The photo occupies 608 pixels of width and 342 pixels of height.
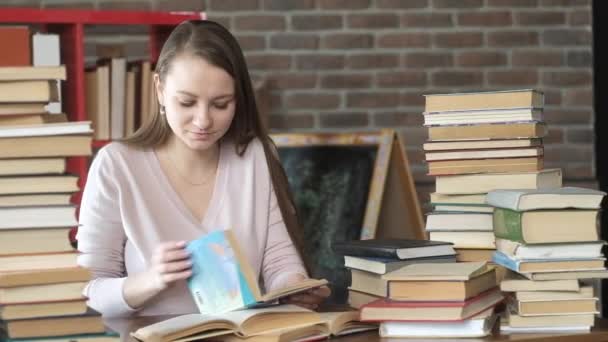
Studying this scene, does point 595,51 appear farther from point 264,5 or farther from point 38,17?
point 38,17

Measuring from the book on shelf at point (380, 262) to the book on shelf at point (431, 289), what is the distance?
0.35 ft

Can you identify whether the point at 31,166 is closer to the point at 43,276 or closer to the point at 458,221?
the point at 43,276

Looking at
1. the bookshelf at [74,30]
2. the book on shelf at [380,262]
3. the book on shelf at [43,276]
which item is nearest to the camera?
the book on shelf at [43,276]

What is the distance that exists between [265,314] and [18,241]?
1.45ft

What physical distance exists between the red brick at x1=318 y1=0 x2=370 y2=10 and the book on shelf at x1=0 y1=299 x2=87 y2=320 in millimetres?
2616

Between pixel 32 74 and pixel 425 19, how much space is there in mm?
2639

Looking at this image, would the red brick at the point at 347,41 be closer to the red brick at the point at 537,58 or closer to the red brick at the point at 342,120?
the red brick at the point at 342,120

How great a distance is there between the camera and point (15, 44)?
313 centimetres

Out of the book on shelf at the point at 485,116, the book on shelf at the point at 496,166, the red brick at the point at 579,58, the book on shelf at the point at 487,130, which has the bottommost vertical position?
the book on shelf at the point at 496,166

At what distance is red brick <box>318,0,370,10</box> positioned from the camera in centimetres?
390

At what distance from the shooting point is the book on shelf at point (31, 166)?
1451 mm

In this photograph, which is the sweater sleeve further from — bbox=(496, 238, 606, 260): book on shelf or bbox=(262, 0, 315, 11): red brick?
bbox=(262, 0, 315, 11): red brick

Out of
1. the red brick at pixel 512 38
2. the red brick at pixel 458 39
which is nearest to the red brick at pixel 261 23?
the red brick at pixel 458 39

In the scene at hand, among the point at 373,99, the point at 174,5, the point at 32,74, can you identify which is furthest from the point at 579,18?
the point at 32,74
